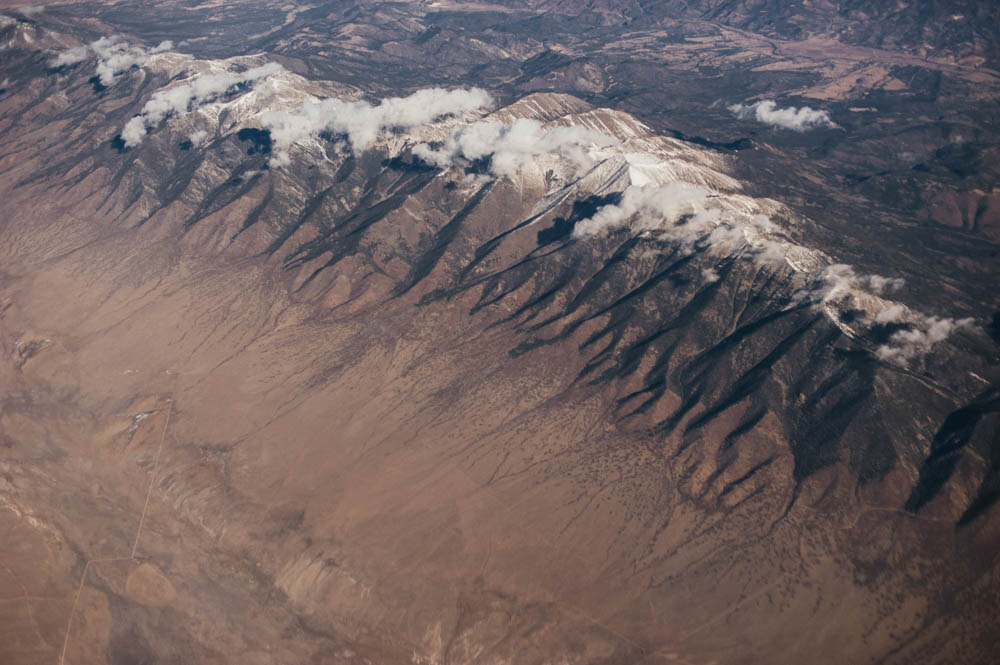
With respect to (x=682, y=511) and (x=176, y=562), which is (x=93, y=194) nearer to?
(x=176, y=562)

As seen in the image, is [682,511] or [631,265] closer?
[682,511]

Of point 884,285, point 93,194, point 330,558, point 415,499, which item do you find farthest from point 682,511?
point 93,194

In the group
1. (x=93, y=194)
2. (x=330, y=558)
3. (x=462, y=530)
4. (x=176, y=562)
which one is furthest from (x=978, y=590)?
(x=93, y=194)

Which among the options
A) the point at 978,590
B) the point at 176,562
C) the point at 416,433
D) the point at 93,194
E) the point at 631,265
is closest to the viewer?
the point at 978,590

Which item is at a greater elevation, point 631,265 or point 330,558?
point 631,265

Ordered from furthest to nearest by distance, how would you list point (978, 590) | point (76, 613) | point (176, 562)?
point (176, 562) < point (76, 613) < point (978, 590)

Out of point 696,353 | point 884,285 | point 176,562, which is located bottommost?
point 176,562
